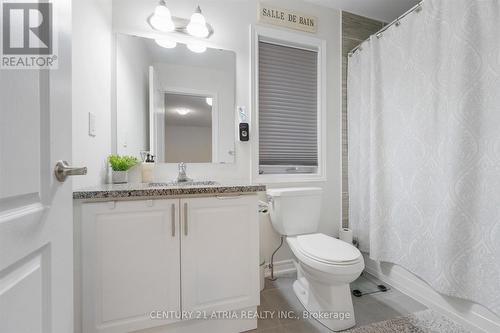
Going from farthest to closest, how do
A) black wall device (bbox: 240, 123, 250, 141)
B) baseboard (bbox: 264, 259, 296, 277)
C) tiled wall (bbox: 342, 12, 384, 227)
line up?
1. tiled wall (bbox: 342, 12, 384, 227)
2. baseboard (bbox: 264, 259, 296, 277)
3. black wall device (bbox: 240, 123, 250, 141)

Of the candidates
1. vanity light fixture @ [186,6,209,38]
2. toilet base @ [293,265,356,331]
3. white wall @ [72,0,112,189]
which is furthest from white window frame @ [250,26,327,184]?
white wall @ [72,0,112,189]

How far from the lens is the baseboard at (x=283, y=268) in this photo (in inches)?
74.8

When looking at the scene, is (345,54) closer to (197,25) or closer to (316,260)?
(197,25)

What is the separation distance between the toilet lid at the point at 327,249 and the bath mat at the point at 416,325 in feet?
1.45

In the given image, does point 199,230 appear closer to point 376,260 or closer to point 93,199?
point 93,199

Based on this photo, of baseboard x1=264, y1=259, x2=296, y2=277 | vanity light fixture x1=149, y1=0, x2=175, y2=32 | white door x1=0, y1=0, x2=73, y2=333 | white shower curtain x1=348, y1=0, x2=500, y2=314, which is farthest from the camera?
baseboard x1=264, y1=259, x2=296, y2=277

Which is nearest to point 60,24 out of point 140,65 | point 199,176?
point 140,65

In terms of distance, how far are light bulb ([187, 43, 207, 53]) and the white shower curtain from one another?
1394mm

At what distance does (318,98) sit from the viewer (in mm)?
2086

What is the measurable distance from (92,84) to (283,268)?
6.48 feet

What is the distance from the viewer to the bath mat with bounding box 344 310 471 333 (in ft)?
4.14

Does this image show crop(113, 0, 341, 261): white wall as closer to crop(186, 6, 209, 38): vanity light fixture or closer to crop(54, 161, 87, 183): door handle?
crop(186, 6, 209, 38): vanity light fixture

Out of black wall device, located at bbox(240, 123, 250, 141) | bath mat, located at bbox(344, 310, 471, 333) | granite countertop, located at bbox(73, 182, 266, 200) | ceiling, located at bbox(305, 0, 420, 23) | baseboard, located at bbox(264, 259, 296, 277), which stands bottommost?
bath mat, located at bbox(344, 310, 471, 333)

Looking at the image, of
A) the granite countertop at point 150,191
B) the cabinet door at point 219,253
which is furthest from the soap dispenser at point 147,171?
the cabinet door at point 219,253
